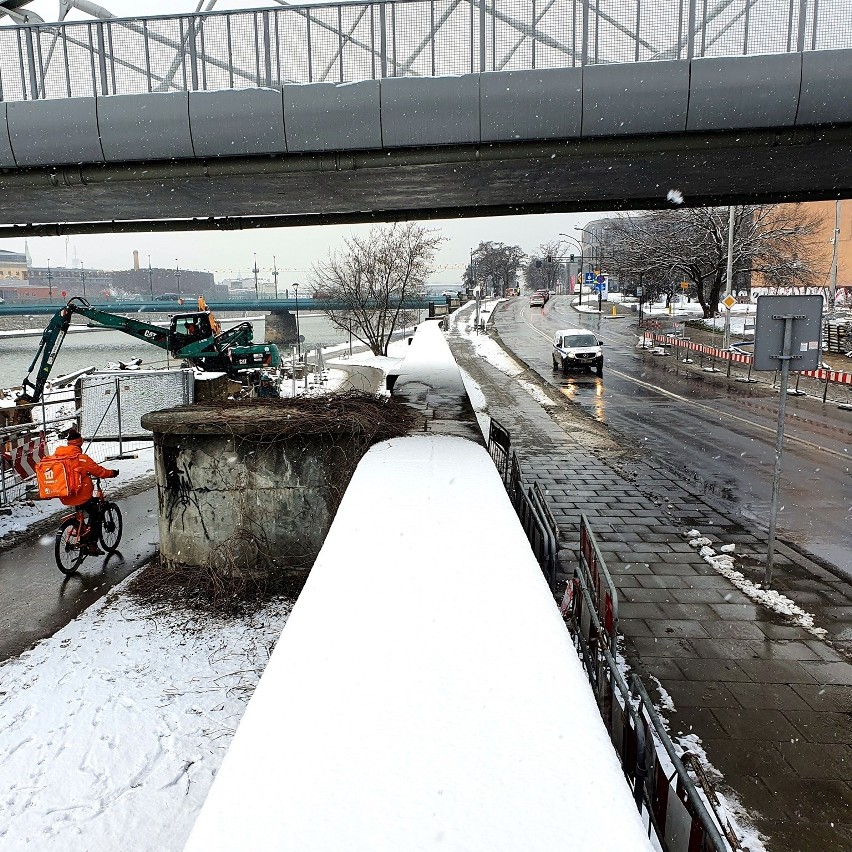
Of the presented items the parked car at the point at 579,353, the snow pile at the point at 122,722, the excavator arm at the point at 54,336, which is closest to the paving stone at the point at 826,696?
the snow pile at the point at 122,722

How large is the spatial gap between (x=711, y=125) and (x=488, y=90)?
3061mm

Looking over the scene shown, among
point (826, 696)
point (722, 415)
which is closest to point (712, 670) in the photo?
point (826, 696)

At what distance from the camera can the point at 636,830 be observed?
193 centimetres

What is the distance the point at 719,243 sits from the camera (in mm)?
43938

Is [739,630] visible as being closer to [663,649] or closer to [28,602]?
[663,649]

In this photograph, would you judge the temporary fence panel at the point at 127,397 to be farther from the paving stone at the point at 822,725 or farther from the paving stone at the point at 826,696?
the paving stone at the point at 822,725

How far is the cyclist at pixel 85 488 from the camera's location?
8812 mm

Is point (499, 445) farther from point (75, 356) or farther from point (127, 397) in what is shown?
point (75, 356)

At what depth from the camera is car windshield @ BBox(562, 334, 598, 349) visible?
29.9 m

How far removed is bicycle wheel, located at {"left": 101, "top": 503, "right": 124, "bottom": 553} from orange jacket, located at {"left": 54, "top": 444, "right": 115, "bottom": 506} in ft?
1.45

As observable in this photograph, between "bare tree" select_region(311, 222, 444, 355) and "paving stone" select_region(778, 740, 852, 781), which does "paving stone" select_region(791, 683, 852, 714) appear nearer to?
"paving stone" select_region(778, 740, 852, 781)

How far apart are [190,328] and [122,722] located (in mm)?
20696

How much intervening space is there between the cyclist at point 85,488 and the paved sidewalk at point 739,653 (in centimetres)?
632

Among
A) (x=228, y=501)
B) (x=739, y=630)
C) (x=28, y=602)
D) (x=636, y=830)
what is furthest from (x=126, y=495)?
(x=636, y=830)
